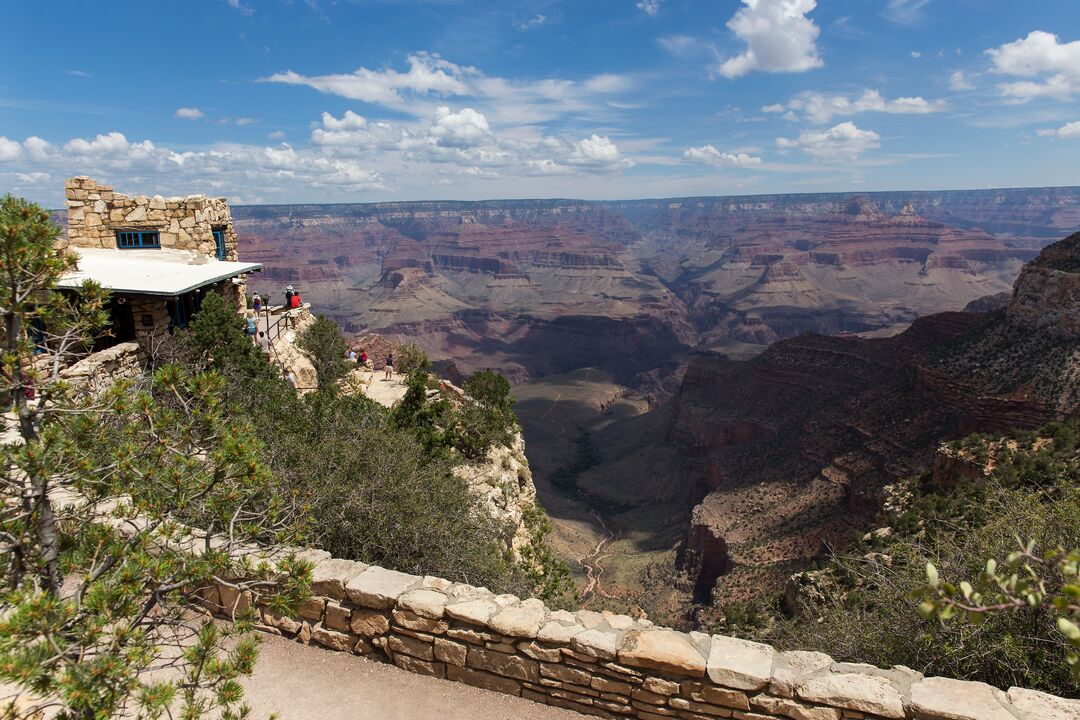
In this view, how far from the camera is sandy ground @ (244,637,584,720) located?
6.55 meters

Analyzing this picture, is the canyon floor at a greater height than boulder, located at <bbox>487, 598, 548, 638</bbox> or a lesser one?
lesser

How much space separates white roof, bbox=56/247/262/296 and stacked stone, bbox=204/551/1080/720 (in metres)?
10.0

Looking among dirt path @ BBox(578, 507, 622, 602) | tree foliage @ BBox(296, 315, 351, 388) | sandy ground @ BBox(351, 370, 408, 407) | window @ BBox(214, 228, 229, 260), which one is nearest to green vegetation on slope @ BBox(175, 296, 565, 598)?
tree foliage @ BBox(296, 315, 351, 388)

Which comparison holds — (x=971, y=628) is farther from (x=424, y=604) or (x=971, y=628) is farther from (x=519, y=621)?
(x=424, y=604)

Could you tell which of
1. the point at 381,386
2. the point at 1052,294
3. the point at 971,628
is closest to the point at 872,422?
the point at 1052,294

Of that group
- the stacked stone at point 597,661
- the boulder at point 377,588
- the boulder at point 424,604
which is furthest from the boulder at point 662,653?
the boulder at point 377,588

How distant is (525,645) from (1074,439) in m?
28.0

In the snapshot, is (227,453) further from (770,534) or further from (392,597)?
(770,534)

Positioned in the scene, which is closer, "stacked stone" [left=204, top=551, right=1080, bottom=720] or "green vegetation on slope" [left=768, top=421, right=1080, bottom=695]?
"stacked stone" [left=204, top=551, right=1080, bottom=720]

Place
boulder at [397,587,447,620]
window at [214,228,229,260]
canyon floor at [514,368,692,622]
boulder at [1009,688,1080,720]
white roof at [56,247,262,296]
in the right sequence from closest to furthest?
boulder at [1009,688,1080,720]
boulder at [397,587,447,620]
white roof at [56,247,262,296]
window at [214,228,229,260]
canyon floor at [514,368,692,622]

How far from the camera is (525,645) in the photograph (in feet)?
21.9

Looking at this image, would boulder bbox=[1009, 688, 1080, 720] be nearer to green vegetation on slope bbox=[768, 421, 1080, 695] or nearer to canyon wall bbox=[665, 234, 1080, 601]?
green vegetation on slope bbox=[768, 421, 1080, 695]

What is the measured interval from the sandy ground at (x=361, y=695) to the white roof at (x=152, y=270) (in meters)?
10.1

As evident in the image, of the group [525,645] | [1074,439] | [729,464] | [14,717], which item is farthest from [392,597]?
[729,464]
